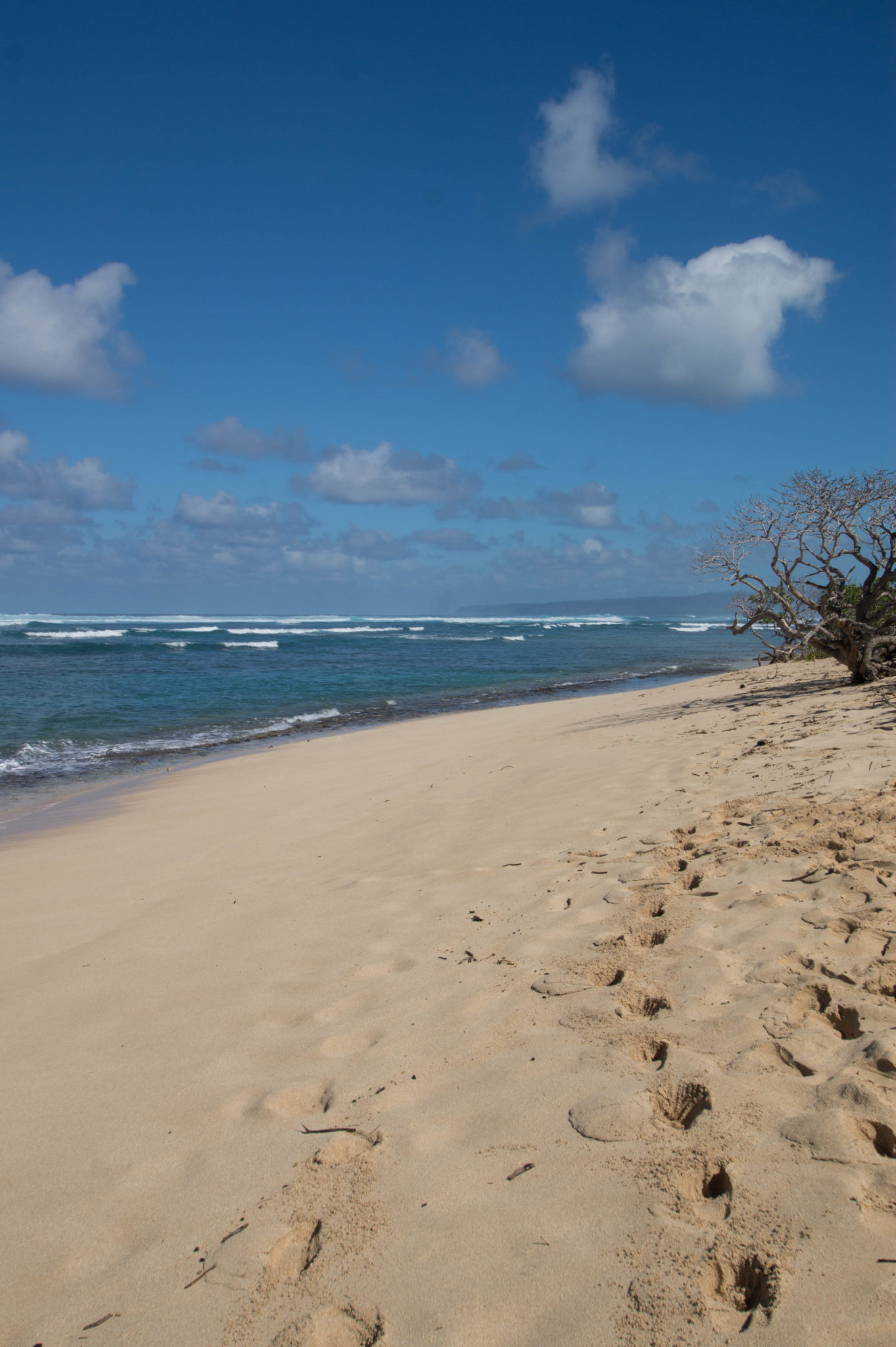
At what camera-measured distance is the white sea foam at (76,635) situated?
45.3 meters

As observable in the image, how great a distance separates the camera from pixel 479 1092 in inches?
96.5

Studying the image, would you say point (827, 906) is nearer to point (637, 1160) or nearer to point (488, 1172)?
point (637, 1160)

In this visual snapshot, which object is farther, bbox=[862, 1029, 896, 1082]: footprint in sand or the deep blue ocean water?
the deep blue ocean water

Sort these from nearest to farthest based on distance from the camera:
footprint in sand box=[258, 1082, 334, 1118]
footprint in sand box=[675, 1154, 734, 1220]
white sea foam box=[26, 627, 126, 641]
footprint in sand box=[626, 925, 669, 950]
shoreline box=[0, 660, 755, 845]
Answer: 1. footprint in sand box=[675, 1154, 734, 1220]
2. footprint in sand box=[258, 1082, 334, 1118]
3. footprint in sand box=[626, 925, 669, 950]
4. shoreline box=[0, 660, 755, 845]
5. white sea foam box=[26, 627, 126, 641]

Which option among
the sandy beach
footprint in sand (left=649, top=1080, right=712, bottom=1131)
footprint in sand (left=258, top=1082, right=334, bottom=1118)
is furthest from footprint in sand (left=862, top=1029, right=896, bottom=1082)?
footprint in sand (left=258, top=1082, right=334, bottom=1118)

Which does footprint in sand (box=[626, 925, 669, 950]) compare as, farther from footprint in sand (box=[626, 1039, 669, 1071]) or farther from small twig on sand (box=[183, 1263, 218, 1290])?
small twig on sand (box=[183, 1263, 218, 1290])

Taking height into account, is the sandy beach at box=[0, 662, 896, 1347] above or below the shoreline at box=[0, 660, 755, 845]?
above

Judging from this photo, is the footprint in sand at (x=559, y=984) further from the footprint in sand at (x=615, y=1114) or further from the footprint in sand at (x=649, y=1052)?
the footprint in sand at (x=615, y=1114)

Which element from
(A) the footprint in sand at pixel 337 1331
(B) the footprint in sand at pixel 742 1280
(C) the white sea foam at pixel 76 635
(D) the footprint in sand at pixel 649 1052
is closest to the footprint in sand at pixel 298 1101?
(A) the footprint in sand at pixel 337 1331

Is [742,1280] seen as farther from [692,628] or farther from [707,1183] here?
[692,628]

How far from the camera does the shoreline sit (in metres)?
8.39

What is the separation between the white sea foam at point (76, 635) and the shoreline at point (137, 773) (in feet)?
118

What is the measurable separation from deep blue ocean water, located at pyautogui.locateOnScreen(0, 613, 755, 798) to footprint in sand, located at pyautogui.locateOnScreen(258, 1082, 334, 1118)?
8.97 m

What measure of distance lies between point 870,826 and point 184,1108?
12.6ft
